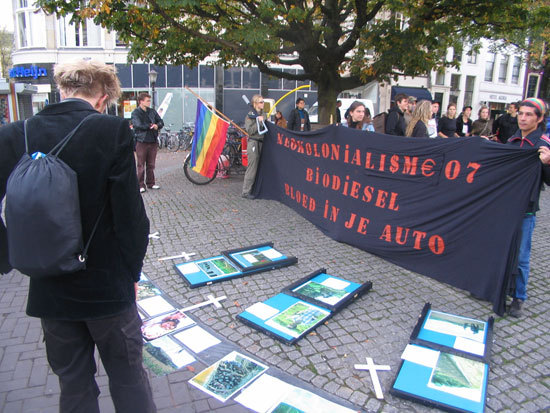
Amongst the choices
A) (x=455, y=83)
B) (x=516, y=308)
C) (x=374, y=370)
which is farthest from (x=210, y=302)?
(x=455, y=83)

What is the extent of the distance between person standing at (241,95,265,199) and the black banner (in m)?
1.61

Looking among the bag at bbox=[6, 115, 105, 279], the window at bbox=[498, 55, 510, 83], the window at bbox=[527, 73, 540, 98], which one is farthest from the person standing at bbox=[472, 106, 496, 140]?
the window at bbox=[498, 55, 510, 83]

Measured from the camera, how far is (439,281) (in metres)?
4.55

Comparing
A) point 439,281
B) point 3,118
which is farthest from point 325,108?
point 3,118

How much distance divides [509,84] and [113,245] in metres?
42.0

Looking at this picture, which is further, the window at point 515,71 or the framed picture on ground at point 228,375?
the window at point 515,71

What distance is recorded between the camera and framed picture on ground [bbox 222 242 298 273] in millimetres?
4730

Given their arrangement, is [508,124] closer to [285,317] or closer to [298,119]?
[298,119]

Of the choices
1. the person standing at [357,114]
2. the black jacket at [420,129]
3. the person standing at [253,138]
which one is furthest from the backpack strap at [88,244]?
the person standing at [253,138]

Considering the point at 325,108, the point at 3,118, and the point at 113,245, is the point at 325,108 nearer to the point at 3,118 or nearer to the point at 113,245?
the point at 113,245

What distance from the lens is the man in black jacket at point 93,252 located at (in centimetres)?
171

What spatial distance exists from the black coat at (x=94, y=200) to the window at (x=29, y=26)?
101ft

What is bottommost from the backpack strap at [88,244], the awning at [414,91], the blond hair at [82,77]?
the backpack strap at [88,244]

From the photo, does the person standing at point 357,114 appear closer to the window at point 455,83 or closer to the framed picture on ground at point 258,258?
the framed picture on ground at point 258,258
